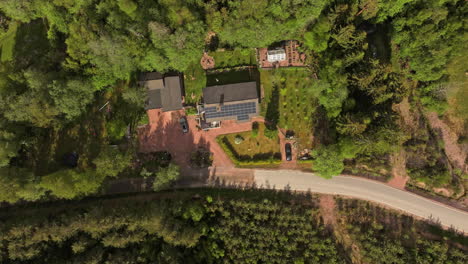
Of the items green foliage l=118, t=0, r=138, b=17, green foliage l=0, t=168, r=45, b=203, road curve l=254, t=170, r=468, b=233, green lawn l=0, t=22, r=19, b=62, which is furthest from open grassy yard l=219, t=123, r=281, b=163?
green lawn l=0, t=22, r=19, b=62

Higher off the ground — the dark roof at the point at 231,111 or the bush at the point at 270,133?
the dark roof at the point at 231,111

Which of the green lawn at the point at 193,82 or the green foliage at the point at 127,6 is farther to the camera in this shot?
the green lawn at the point at 193,82

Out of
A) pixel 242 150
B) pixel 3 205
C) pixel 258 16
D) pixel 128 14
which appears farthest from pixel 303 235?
pixel 3 205

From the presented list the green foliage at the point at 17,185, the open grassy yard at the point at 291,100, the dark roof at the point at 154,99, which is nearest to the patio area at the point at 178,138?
the dark roof at the point at 154,99

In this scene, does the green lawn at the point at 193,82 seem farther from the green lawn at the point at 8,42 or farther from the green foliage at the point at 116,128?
the green lawn at the point at 8,42

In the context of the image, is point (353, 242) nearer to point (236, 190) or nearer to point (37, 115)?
point (236, 190)

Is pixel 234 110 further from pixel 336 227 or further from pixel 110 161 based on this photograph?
pixel 336 227
